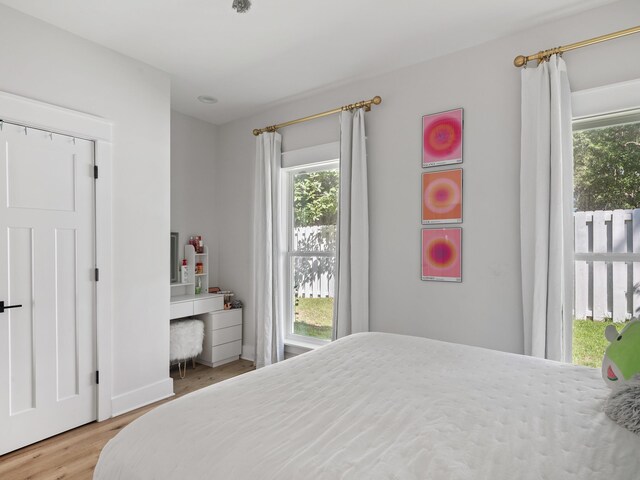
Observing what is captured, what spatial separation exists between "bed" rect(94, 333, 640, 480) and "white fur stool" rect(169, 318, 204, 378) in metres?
2.24

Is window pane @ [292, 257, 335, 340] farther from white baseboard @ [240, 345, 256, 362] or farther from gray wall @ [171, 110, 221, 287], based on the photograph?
gray wall @ [171, 110, 221, 287]

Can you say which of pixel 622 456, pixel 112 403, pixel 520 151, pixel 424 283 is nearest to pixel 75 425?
pixel 112 403

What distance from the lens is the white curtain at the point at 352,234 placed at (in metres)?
3.17

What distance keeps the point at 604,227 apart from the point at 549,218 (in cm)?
38

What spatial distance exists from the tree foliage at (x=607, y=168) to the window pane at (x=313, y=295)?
2.11 metres

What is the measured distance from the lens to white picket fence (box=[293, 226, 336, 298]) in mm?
3685

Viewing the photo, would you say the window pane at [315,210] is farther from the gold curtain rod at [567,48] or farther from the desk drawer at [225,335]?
Answer: the gold curtain rod at [567,48]

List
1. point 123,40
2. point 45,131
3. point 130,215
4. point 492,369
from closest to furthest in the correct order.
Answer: point 492,369, point 45,131, point 123,40, point 130,215

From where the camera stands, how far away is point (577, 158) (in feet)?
8.20

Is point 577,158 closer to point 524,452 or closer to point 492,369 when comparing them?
point 492,369

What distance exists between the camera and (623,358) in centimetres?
126

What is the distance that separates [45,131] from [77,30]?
754 mm

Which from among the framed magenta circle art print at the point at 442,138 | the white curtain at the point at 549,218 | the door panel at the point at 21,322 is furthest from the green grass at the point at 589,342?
the door panel at the point at 21,322

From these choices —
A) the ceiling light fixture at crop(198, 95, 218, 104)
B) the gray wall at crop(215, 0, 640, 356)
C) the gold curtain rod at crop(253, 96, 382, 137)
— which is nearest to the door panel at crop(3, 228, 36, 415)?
the ceiling light fixture at crop(198, 95, 218, 104)
